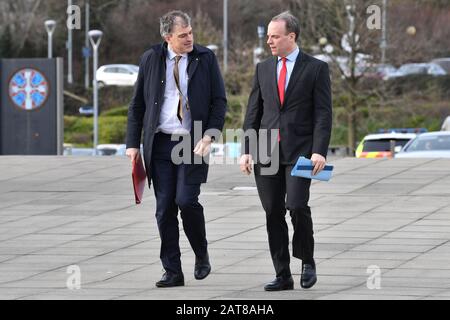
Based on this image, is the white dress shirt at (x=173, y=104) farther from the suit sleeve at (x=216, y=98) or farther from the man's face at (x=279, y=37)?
the man's face at (x=279, y=37)

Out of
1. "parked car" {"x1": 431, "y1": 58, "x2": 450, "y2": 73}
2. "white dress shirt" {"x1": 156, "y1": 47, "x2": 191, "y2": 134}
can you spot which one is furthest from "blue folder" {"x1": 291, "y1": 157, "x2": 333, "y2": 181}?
"parked car" {"x1": 431, "y1": 58, "x2": 450, "y2": 73}

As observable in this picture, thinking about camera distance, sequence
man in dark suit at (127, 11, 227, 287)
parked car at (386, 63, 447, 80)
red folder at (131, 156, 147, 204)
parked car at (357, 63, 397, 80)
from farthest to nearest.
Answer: parked car at (386, 63, 447, 80) → parked car at (357, 63, 397, 80) → red folder at (131, 156, 147, 204) → man in dark suit at (127, 11, 227, 287)

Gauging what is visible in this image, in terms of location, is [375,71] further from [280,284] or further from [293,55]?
[280,284]

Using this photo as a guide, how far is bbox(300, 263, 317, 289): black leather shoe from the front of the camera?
9366 millimetres

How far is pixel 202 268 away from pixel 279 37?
5.66 ft

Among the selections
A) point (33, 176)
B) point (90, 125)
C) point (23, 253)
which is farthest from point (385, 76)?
point (23, 253)

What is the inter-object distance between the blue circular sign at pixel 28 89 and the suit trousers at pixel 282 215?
54.6 feet

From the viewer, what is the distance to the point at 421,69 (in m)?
59.2

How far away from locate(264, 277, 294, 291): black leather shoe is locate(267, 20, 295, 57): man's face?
4.99 ft

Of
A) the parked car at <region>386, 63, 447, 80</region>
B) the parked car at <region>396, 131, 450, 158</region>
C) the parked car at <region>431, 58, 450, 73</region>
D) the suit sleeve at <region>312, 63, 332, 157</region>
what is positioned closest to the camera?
the suit sleeve at <region>312, 63, 332, 157</region>

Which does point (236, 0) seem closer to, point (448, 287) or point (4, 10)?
point (4, 10)

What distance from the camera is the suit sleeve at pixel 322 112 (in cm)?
927
